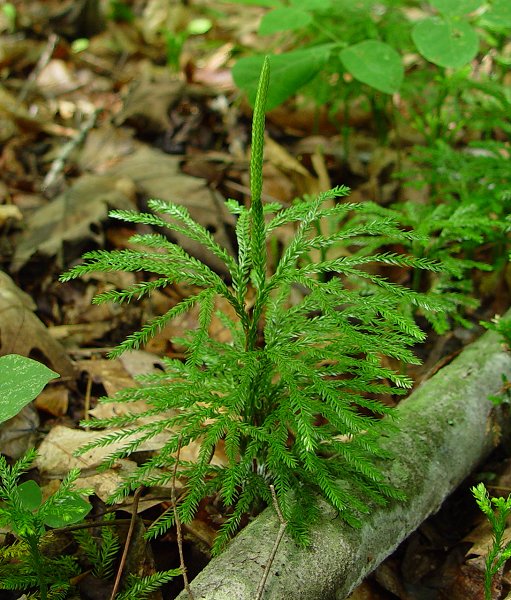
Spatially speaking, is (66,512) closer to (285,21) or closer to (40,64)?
(285,21)

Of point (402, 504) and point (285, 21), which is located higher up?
point (285, 21)

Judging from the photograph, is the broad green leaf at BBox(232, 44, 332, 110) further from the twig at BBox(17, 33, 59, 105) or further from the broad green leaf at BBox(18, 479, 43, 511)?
the twig at BBox(17, 33, 59, 105)

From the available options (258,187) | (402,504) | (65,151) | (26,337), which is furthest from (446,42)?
(65,151)

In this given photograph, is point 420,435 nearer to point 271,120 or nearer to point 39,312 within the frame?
point 39,312

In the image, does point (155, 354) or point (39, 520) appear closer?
point (39, 520)

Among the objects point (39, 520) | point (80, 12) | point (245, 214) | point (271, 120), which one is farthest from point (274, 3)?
point (80, 12)

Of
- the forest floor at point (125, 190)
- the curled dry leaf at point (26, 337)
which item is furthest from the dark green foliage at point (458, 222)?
the curled dry leaf at point (26, 337)

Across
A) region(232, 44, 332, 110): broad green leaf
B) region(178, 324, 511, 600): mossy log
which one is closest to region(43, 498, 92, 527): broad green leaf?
region(178, 324, 511, 600): mossy log
